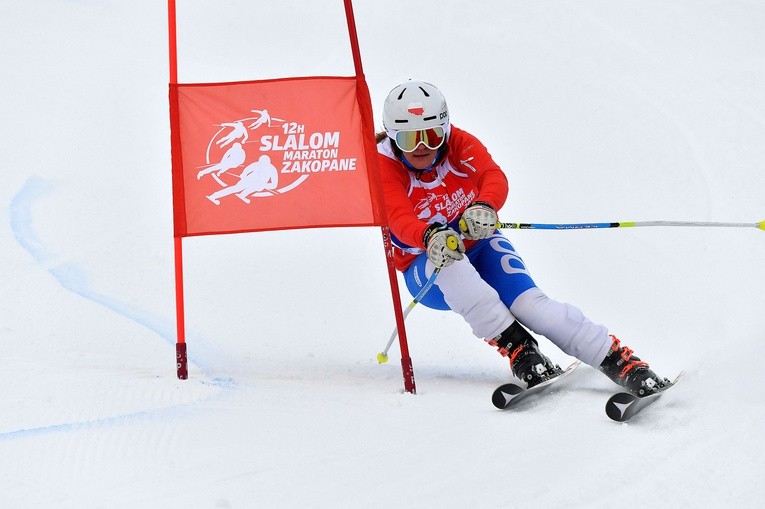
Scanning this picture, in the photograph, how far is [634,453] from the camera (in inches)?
114

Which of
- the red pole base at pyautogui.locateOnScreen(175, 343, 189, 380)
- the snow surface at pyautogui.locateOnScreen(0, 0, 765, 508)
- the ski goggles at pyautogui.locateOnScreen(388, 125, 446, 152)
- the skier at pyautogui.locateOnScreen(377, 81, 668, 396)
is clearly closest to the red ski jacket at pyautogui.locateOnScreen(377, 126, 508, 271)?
the skier at pyautogui.locateOnScreen(377, 81, 668, 396)

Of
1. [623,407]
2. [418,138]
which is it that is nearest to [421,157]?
[418,138]

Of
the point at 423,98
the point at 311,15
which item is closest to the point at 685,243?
the point at 423,98

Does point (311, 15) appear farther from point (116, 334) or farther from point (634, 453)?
point (634, 453)

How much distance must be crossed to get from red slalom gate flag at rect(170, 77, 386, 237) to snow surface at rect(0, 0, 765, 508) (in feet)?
2.21

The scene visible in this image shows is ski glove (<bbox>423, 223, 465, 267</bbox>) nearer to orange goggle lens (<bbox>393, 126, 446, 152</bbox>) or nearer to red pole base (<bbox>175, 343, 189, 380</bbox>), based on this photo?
orange goggle lens (<bbox>393, 126, 446, 152</bbox>)

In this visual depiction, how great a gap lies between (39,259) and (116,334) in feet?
4.29

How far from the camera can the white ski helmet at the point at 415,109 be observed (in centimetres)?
421

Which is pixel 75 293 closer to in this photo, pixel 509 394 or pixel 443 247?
pixel 443 247


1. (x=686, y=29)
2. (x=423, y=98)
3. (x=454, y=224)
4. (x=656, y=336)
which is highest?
(x=686, y=29)

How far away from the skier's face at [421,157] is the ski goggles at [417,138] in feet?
0.17

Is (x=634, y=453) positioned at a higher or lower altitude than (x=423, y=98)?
lower

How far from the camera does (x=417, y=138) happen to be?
13.9 ft

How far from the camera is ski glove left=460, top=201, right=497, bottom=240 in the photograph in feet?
13.3
